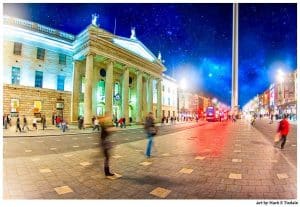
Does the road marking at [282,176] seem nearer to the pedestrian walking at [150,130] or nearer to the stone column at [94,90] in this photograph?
the pedestrian walking at [150,130]

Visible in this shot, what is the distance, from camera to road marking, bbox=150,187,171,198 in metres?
4.16

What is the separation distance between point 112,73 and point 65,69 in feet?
20.5

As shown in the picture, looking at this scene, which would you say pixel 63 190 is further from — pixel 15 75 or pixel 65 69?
pixel 65 69

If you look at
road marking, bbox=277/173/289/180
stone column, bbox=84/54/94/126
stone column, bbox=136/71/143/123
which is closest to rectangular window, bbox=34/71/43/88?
stone column, bbox=84/54/94/126

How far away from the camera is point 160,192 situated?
4277 mm

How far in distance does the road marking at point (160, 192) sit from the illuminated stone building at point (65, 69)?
15634 mm

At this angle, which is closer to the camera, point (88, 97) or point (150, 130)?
point (150, 130)

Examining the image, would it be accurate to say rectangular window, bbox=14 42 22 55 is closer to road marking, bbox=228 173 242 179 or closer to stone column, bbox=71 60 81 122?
stone column, bbox=71 60 81 122

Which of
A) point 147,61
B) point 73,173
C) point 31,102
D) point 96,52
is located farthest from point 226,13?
point 147,61

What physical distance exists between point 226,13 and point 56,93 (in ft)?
78.7

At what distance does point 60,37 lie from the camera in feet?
90.2

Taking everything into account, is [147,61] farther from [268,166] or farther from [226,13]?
[268,166]

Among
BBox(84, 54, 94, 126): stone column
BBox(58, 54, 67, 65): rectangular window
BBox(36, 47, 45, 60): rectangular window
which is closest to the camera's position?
BBox(84, 54, 94, 126): stone column

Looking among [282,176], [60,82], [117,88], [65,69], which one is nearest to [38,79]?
[60,82]
